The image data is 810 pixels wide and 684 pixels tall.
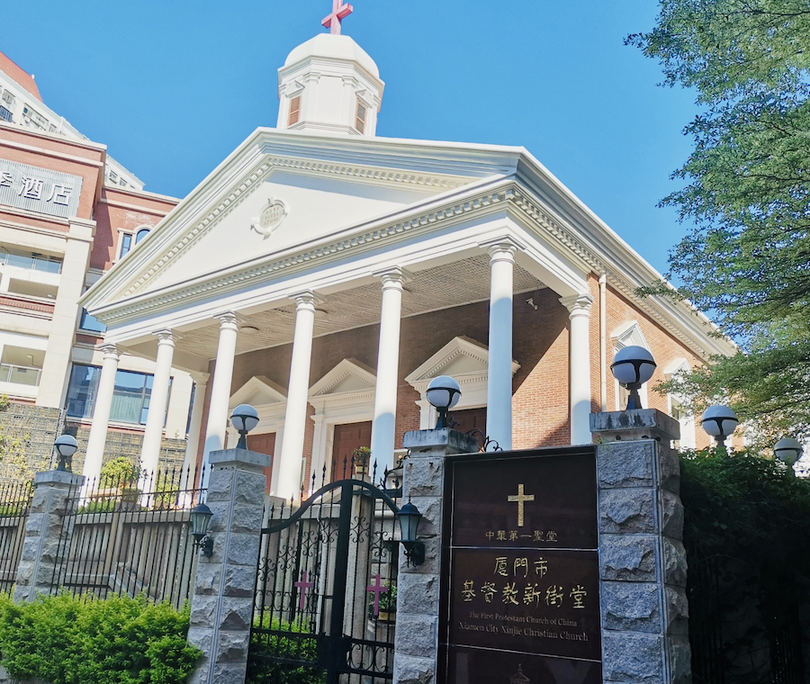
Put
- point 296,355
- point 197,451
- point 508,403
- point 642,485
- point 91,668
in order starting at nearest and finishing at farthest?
point 642,485 < point 91,668 < point 508,403 < point 296,355 < point 197,451

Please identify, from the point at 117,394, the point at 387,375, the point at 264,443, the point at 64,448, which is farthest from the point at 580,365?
the point at 117,394

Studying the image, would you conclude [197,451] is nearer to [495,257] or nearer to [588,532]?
[495,257]

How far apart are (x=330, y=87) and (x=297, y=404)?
11890 mm

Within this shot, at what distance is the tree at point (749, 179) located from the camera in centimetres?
1084

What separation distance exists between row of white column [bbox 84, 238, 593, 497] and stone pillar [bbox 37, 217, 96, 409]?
1463 centimetres

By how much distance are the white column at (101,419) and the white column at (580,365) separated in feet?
41.7

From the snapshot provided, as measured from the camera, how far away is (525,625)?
656 centimetres

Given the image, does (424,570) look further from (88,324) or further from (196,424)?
(88,324)

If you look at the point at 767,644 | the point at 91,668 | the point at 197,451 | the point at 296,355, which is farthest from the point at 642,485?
the point at 197,451

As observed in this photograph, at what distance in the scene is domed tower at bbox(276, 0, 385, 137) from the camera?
24703 mm

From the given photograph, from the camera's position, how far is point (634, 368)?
21.1 feet

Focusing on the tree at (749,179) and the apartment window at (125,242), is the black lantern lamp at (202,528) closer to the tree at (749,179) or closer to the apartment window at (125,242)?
the tree at (749,179)

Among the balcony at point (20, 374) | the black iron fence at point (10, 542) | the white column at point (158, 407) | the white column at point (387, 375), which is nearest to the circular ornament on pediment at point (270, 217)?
the white column at point (158, 407)

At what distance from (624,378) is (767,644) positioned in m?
3.81
